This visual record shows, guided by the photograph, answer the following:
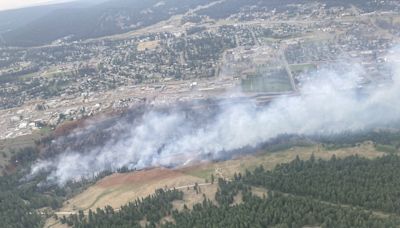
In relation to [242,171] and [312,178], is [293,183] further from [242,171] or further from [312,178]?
[242,171]

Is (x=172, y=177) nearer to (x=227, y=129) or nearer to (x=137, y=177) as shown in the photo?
(x=137, y=177)

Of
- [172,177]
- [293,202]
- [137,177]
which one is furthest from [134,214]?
[293,202]

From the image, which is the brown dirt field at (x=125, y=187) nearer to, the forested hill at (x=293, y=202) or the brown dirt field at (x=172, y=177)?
the brown dirt field at (x=172, y=177)

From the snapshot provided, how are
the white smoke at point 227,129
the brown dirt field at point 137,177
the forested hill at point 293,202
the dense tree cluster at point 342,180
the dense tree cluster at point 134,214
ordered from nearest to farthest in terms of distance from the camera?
the forested hill at point 293,202 → the dense tree cluster at point 342,180 → the dense tree cluster at point 134,214 → the brown dirt field at point 137,177 → the white smoke at point 227,129

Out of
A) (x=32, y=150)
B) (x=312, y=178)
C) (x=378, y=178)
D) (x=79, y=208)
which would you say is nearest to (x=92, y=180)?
(x=79, y=208)

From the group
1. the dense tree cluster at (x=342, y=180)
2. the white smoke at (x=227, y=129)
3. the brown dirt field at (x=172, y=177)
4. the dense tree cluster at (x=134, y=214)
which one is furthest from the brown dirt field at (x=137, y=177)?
the dense tree cluster at (x=342, y=180)

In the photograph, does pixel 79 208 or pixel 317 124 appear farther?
pixel 317 124

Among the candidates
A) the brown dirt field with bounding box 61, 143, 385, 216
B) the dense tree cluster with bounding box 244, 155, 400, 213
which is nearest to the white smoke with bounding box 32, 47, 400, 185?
the brown dirt field with bounding box 61, 143, 385, 216

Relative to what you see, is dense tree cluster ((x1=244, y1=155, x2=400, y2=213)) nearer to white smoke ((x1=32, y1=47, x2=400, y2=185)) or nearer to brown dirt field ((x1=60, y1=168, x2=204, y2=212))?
brown dirt field ((x1=60, y1=168, x2=204, y2=212))

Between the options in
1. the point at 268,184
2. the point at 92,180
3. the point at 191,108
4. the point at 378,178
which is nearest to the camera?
the point at 378,178
